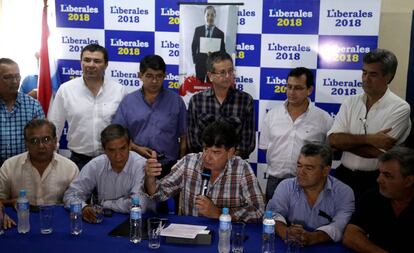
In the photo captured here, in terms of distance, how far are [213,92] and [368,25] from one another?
170 cm

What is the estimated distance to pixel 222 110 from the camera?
3.33 m

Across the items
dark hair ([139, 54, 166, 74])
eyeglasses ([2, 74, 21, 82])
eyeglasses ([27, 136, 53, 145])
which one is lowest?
eyeglasses ([27, 136, 53, 145])

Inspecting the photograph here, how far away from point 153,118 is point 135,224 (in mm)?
1294

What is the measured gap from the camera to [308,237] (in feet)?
7.15

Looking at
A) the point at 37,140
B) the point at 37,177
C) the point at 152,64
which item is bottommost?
the point at 37,177

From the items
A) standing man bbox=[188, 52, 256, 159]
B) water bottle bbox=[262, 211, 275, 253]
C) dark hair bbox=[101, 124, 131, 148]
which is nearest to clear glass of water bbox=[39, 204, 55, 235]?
dark hair bbox=[101, 124, 131, 148]

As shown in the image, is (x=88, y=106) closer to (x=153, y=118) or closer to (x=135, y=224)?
(x=153, y=118)

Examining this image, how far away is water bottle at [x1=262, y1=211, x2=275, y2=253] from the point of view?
6.95 feet

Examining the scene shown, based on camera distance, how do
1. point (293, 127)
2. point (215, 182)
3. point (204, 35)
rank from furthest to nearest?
point (204, 35) → point (293, 127) → point (215, 182)

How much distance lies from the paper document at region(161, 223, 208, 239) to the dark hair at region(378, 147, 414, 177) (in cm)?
104

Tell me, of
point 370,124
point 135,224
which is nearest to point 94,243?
point 135,224

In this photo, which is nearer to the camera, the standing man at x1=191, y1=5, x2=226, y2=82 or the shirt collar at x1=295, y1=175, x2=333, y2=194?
the shirt collar at x1=295, y1=175, x2=333, y2=194

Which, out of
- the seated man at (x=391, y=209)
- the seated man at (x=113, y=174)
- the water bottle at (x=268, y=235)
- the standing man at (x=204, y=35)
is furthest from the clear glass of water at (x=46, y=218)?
the standing man at (x=204, y=35)

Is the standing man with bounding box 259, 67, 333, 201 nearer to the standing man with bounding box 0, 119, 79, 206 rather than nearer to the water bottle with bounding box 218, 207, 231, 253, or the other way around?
the water bottle with bounding box 218, 207, 231, 253
